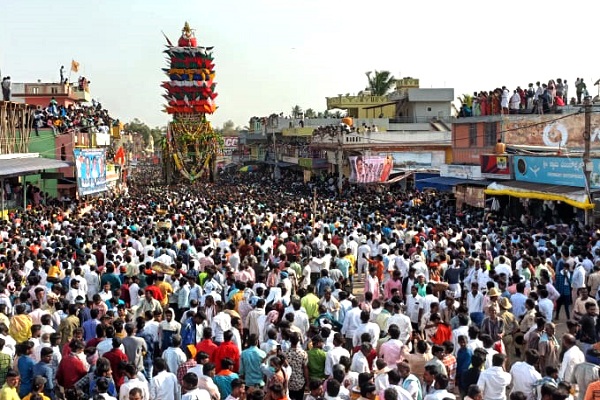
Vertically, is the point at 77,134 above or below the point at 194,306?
above

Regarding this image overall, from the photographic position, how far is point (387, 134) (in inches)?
1661

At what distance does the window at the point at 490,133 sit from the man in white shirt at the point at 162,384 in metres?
23.4

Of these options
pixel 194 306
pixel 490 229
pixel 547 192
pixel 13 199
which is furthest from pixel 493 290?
pixel 13 199

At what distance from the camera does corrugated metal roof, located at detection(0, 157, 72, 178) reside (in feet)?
77.2

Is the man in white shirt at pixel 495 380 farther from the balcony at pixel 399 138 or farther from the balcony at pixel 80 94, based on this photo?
the balcony at pixel 80 94

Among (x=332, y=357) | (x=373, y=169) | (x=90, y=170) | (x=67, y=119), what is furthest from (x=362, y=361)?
(x=67, y=119)

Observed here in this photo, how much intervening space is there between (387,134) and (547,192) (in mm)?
21554

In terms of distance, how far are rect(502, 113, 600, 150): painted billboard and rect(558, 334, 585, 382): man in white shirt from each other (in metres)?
18.2

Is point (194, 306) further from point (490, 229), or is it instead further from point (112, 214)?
point (112, 214)

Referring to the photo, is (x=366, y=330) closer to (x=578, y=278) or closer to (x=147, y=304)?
(x=147, y=304)

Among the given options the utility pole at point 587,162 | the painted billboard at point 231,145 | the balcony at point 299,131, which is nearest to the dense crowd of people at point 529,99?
the utility pole at point 587,162

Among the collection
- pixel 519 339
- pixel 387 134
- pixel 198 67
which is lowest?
pixel 519 339

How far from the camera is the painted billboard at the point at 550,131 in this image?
25125 millimetres

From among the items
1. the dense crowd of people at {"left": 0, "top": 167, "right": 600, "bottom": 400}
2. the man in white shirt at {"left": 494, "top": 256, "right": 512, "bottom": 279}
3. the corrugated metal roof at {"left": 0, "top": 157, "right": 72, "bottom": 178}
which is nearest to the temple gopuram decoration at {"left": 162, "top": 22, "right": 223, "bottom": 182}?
the corrugated metal roof at {"left": 0, "top": 157, "right": 72, "bottom": 178}
